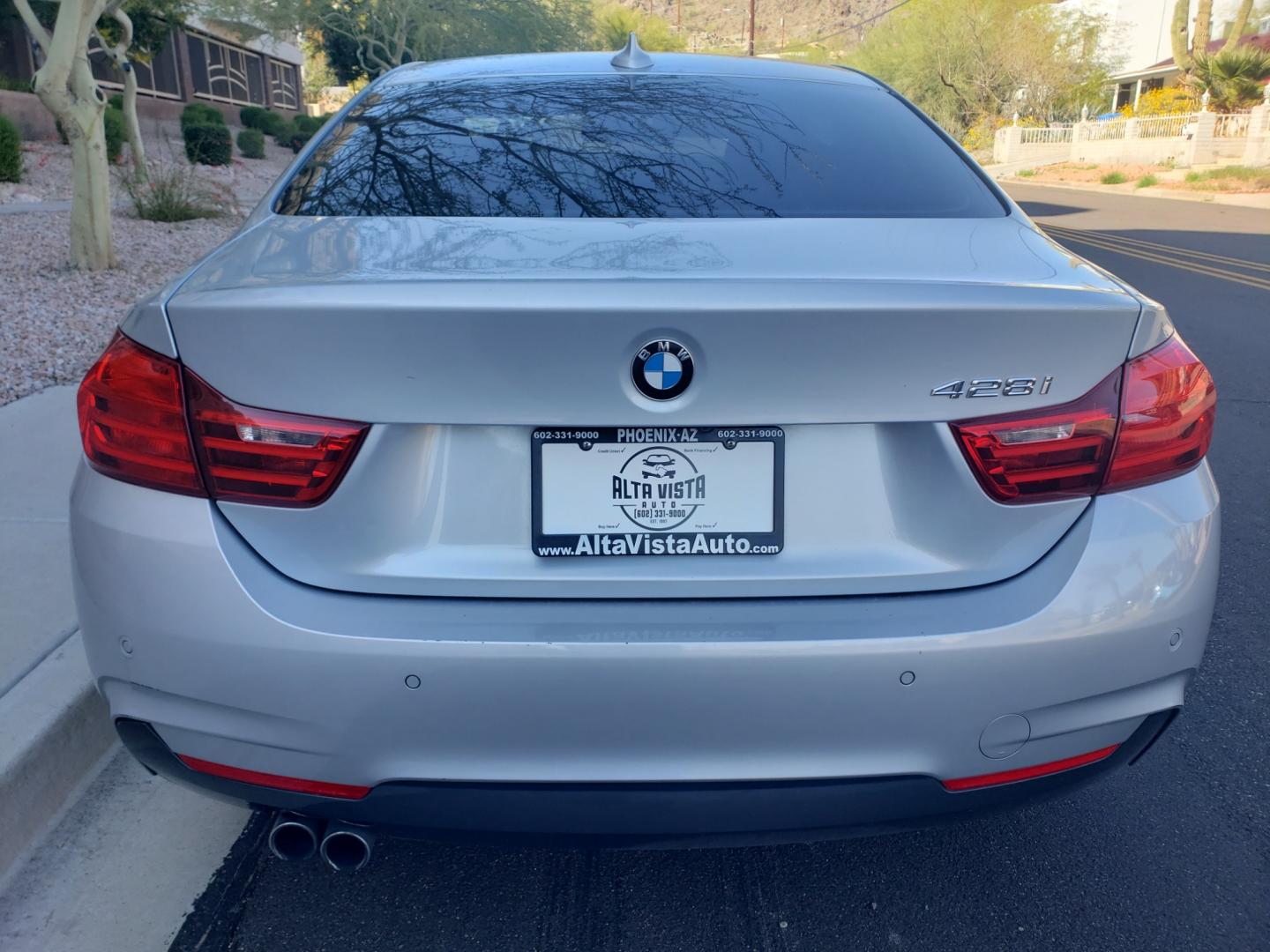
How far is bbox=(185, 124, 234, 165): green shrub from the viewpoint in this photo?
2342 cm

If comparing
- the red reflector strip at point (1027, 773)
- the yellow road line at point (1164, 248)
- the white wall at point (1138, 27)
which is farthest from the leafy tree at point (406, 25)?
the red reflector strip at point (1027, 773)

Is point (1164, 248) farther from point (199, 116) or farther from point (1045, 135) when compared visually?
point (1045, 135)

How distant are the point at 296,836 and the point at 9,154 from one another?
17562mm

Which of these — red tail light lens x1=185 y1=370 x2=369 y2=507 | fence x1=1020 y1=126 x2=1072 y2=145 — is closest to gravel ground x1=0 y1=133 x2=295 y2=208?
red tail light lens x1=185 y1=370 x2=369 y2=507

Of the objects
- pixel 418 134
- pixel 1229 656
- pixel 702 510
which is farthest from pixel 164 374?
pixel 1229 656

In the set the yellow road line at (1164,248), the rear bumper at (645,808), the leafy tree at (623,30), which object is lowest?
the yellow road line at (1164,248)

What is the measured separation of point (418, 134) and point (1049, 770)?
193 cm

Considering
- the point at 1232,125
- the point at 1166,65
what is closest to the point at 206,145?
the point at 1232,125

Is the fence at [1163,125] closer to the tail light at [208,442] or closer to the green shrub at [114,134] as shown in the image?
the green shrub at [114,134]

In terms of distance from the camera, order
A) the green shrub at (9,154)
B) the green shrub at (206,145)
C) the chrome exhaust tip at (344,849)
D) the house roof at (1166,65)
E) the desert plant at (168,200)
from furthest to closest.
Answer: the house roof at (1166,65) < the green shrub at (206,145) < the green shrub at (9,154) < the desert plant at (168,200) < the chrome exhaust tip at (344,849)

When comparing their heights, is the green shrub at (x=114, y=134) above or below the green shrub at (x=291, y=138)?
above

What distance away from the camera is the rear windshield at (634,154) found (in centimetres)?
229

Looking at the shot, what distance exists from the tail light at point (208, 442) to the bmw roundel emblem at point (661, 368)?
0.44m

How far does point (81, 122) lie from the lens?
9578 millimetres
